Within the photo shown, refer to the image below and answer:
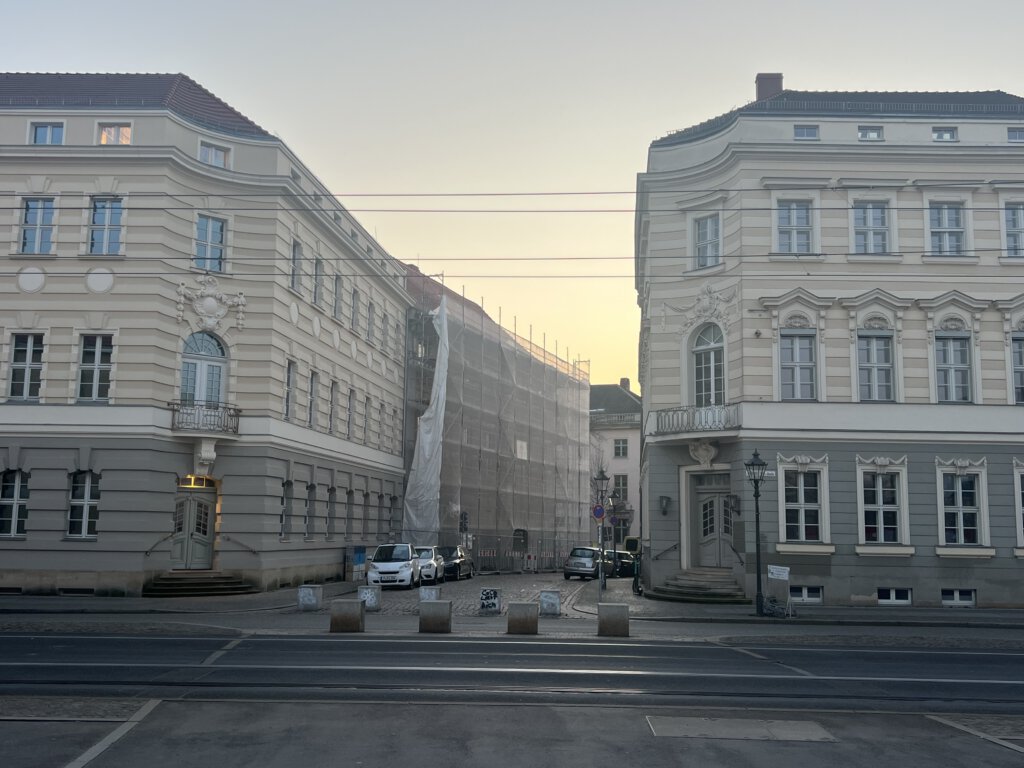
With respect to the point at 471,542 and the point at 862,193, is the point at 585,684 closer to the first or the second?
the point at 862,193

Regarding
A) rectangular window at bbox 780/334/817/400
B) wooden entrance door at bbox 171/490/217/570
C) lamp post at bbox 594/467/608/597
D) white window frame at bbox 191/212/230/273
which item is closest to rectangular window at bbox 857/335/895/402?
rectangular window at bbox 780/334/817/400

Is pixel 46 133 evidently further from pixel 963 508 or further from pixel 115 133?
pixel 963 508

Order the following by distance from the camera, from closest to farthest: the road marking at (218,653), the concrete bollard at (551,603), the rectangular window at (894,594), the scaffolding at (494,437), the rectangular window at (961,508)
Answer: the road marking at (218,653) → the concrete bollard at (551,603) → the rectangular window at (894,594) → the rectangular window at (961,508) → the scaffolding at (494,437)

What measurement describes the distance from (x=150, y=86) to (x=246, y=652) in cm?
2388

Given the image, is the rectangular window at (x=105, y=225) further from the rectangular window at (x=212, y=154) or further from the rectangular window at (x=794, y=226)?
the rectangular window at (x=794, y=226)

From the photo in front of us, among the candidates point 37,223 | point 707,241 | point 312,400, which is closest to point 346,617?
point 707,241

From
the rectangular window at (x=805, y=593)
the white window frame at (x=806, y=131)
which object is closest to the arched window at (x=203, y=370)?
the rectangular window at (x=805, y=593)

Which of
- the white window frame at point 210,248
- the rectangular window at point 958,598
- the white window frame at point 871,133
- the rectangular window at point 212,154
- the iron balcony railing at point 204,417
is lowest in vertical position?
the rectangular window at point 958,598

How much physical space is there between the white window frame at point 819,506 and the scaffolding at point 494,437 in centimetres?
1661

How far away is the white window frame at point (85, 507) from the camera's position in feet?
94.5

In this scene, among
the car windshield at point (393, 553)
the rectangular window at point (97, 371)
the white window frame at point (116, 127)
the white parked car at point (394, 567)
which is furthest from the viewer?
the car windshield at point (393, 553)

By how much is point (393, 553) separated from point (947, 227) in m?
20.5

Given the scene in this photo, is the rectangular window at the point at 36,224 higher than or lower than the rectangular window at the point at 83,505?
higher


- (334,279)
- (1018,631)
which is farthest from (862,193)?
(334,279)
